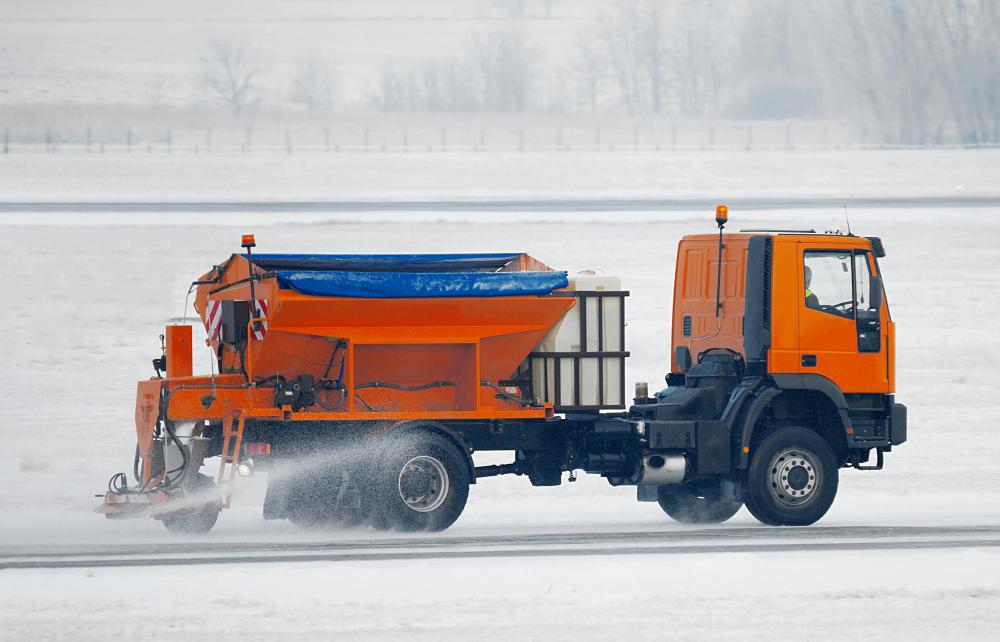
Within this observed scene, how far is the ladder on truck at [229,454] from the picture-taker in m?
14.2

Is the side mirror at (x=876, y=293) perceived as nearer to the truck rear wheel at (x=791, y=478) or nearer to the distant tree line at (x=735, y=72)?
the truck rear wheel at (x=791, y=478)

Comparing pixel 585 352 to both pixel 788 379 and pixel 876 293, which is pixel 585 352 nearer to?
pixel 788 379

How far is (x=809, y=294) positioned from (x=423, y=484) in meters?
4.17

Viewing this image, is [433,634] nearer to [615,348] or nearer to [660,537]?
[660,537]

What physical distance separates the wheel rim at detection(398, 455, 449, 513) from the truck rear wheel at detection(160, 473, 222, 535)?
5.61 feet

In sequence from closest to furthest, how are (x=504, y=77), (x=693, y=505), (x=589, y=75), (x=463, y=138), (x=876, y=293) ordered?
(x=876, y=293) → (x=693, y=505) → (x=463, y=138) → (x=504, y=77) → (x=589, y=75)

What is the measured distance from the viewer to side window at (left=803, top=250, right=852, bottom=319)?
15.4m

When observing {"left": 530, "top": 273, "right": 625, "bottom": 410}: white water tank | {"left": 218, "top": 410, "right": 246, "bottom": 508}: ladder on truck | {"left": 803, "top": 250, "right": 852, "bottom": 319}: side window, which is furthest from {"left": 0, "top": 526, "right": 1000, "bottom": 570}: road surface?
{"left": 803, "top": 250, "right": 852, "bottom": 319}: side window

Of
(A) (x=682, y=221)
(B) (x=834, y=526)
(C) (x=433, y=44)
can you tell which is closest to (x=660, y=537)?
(B) (x=834, y=526)

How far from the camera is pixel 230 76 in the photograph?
108 meters

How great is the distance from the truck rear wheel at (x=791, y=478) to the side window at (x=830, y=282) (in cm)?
123

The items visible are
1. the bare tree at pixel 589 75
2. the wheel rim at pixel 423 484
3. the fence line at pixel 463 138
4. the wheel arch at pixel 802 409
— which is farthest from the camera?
the bare tree at pixel 589 75

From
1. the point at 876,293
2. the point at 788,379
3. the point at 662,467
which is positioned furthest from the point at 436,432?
the point at 876,293

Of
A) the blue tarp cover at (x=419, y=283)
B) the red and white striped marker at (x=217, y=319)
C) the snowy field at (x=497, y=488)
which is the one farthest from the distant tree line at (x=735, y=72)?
the red and white striped marker at (x=217, y=319)
